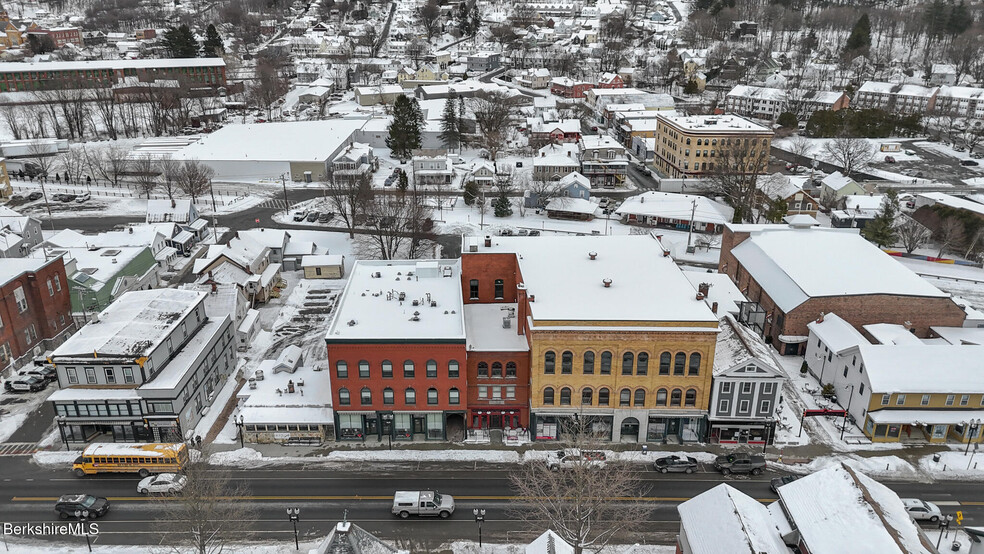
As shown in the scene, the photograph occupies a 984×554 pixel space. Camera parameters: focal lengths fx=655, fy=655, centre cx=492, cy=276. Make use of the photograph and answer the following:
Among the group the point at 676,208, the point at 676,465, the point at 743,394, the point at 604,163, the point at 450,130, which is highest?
the point at 450,130

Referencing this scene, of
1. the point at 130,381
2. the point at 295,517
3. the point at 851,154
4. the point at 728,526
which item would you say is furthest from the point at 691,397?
the point at 851,154

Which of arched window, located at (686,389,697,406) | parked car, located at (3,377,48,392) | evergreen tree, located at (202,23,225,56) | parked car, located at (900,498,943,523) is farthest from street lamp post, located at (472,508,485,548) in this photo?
evergreen tree, located at (202,23,225,56)

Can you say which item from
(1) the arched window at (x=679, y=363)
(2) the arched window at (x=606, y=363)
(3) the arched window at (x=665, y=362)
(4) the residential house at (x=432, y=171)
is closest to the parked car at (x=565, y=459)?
(2) the arched window at (x=606, y=363)

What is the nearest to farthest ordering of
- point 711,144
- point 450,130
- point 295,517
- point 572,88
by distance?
point 295,517, point 711,144, point 450,130, point 572,88

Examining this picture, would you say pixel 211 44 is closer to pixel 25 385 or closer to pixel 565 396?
pixel 25 385

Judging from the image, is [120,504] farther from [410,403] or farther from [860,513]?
[860,513]
